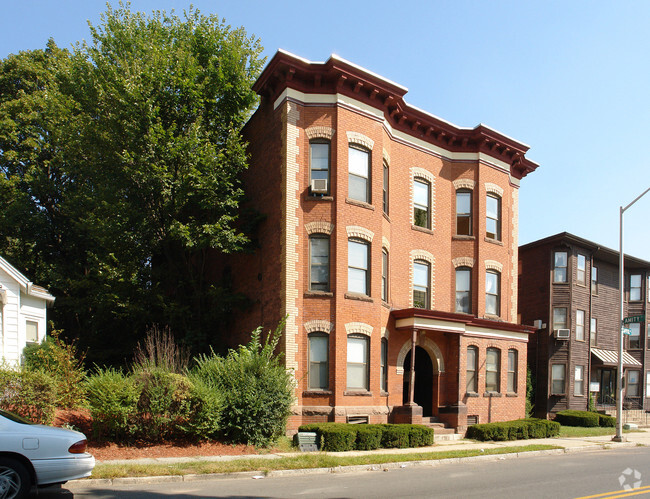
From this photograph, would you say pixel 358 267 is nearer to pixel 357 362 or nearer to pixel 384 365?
pixel 357 362

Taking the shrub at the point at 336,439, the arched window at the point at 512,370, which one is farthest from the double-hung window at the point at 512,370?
the shrub at the point at 336,439

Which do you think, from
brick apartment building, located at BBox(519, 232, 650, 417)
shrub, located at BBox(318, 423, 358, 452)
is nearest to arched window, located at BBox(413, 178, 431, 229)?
shrub, located at BBox(318, 423, 358, 452)

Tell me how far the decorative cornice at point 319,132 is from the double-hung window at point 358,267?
3.78 metres

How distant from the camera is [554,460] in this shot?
54.6 ft

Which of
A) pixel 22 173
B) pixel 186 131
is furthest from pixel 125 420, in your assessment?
pixel 22 173

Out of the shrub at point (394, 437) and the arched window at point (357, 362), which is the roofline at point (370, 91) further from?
the shrub at point (394, 437)

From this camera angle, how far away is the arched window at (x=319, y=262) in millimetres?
19500

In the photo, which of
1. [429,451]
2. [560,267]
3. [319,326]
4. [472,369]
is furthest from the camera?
[560,267]

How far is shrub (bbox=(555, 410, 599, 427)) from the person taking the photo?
28594mm

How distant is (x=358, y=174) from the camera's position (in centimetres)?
2052

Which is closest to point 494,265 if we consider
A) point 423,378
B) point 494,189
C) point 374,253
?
point 494,189

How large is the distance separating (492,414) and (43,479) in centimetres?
1997

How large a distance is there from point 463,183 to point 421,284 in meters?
5.19

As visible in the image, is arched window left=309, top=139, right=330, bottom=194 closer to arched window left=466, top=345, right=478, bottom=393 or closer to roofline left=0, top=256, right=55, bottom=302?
arched window left=466, top=345, right=478, bottom=393
